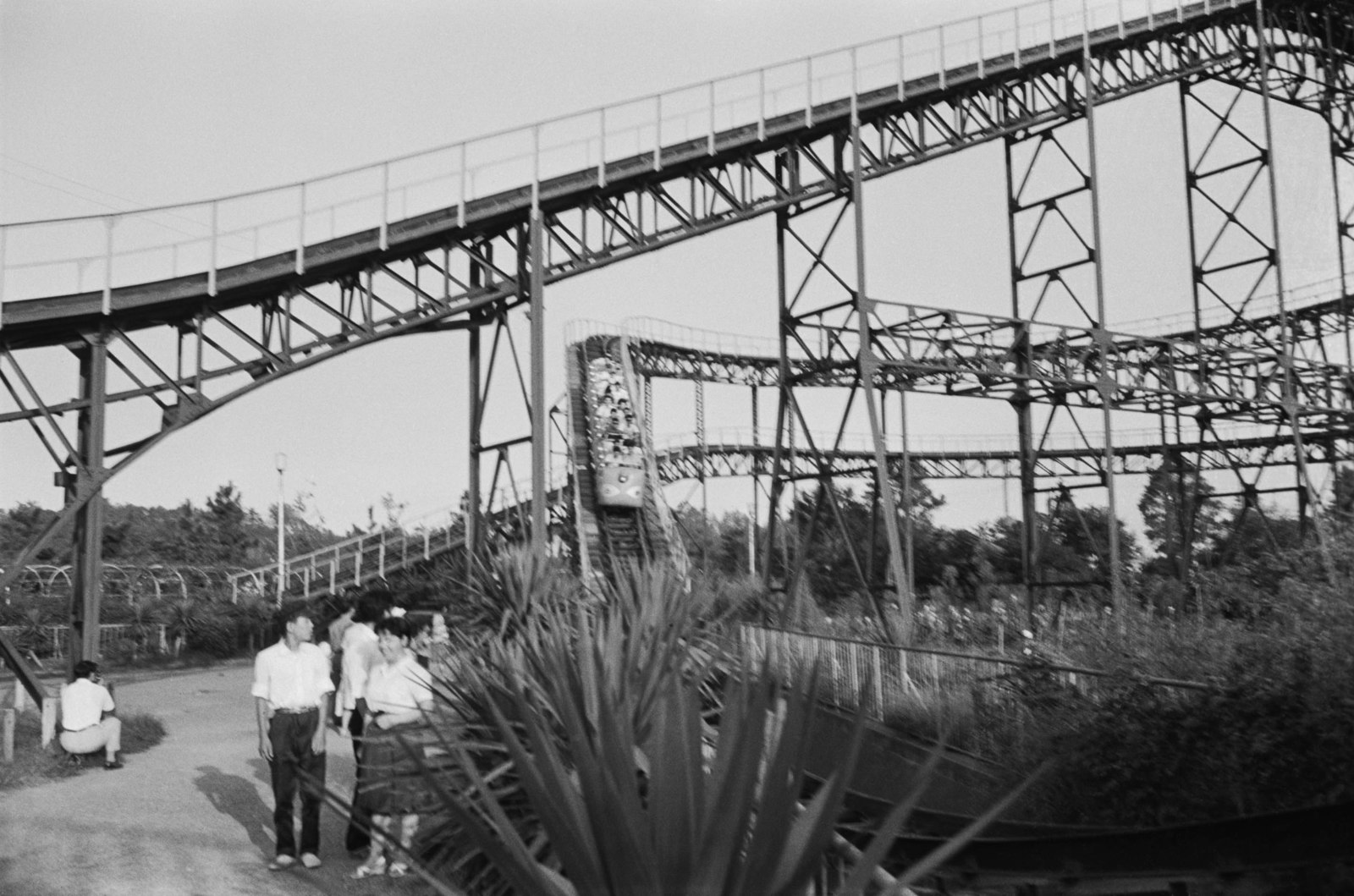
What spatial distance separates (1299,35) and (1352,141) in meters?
3.62

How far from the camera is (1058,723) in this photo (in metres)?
9.66

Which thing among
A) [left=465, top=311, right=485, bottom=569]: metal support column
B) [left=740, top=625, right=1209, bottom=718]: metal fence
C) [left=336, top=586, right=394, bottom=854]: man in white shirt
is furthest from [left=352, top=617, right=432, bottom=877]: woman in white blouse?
[left=465, top=311, right=485, bottom=569]: metal support column

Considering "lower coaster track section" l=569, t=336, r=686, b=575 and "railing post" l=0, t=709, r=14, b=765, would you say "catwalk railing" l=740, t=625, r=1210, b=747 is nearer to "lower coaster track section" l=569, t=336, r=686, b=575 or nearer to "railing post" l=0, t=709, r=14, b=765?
"railing post" l=0, t=709, r=14, b=765

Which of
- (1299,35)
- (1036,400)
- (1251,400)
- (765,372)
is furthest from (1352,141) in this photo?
(765,372)

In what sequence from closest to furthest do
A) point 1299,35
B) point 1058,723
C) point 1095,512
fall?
Result: point 1058,723 → point 1299,35 → point 1095,512

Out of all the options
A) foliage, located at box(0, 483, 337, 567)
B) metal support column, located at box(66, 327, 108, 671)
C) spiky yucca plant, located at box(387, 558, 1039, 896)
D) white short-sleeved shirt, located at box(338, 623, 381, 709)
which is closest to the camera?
spiky yucca plant, located at box(387, 558, 1039, 896)

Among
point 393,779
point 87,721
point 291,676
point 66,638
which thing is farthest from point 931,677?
point 66,638

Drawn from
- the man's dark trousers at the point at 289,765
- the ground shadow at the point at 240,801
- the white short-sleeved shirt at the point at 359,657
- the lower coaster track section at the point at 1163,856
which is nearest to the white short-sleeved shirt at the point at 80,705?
the ground shadow at the point at 240,801

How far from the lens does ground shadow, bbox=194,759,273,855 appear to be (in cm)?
883

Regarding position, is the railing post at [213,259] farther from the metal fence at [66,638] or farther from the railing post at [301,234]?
the metal fence at [66,638]

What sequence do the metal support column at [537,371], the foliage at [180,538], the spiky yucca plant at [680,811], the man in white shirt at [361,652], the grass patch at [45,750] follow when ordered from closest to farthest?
the spiky yucca plant at [680,811]
the man in white shirt at [361,652]
the grass patch at [45,750]
the metal support column at [537,371]
the foliage at [180,538]

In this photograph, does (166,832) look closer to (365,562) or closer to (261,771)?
(261,771)

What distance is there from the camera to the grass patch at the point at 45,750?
417 inches

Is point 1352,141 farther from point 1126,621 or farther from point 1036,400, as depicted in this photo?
point 1126,621
